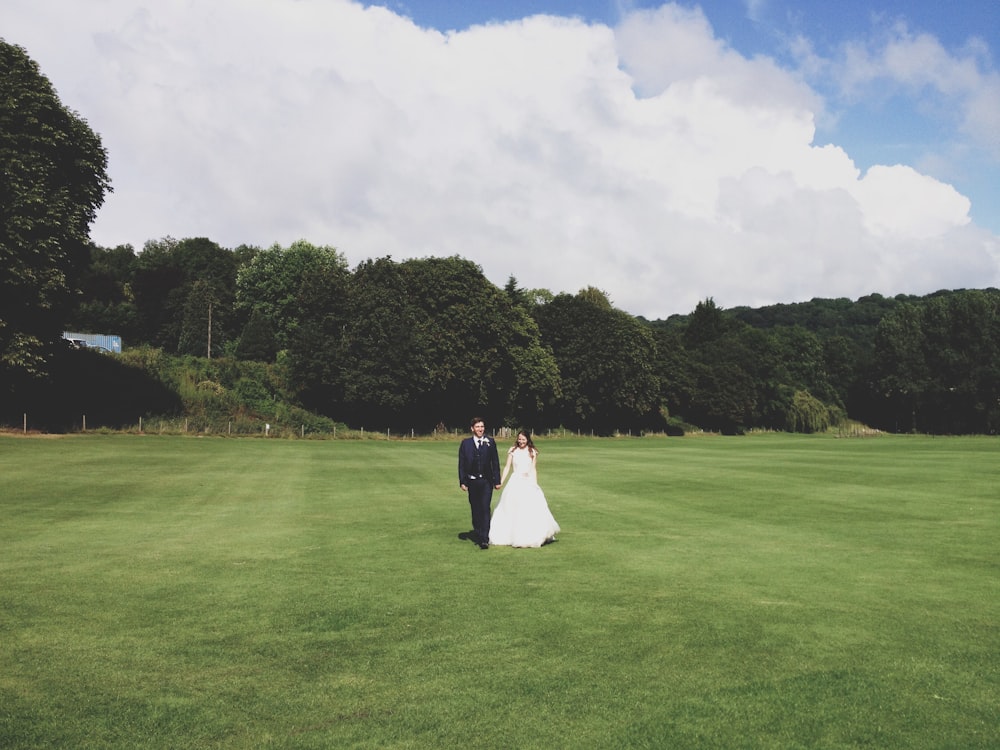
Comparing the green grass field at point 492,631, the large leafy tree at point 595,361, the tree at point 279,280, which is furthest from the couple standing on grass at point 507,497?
the tree at point 279,280

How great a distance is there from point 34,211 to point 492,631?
152ft

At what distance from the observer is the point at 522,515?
15375mm

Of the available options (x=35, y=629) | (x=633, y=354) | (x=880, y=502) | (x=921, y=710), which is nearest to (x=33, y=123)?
(x=35, y=629)

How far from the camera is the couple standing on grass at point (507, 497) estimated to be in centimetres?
1532

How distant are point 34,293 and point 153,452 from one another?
12853mm

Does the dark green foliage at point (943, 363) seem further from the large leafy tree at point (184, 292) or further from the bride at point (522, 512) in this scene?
the bride at point (522, 512)

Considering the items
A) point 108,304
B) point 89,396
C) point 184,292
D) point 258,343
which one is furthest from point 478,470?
point 108,304

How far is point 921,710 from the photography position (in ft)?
21.8

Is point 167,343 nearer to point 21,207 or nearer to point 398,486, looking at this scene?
point 21,207

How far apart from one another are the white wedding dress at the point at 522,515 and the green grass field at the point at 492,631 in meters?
0.45

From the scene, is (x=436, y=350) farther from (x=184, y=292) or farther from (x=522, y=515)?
(x=184, y=292)

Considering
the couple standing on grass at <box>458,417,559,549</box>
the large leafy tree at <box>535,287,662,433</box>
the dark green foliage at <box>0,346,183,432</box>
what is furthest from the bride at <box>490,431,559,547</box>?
the large leafy tree at <box>535,287,662,433</box>

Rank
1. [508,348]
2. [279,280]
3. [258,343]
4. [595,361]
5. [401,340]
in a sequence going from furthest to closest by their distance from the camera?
[279,280] < [258,343] < [595,361] < [508,348] < [401,340]

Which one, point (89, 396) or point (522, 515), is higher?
point (89, 396)
